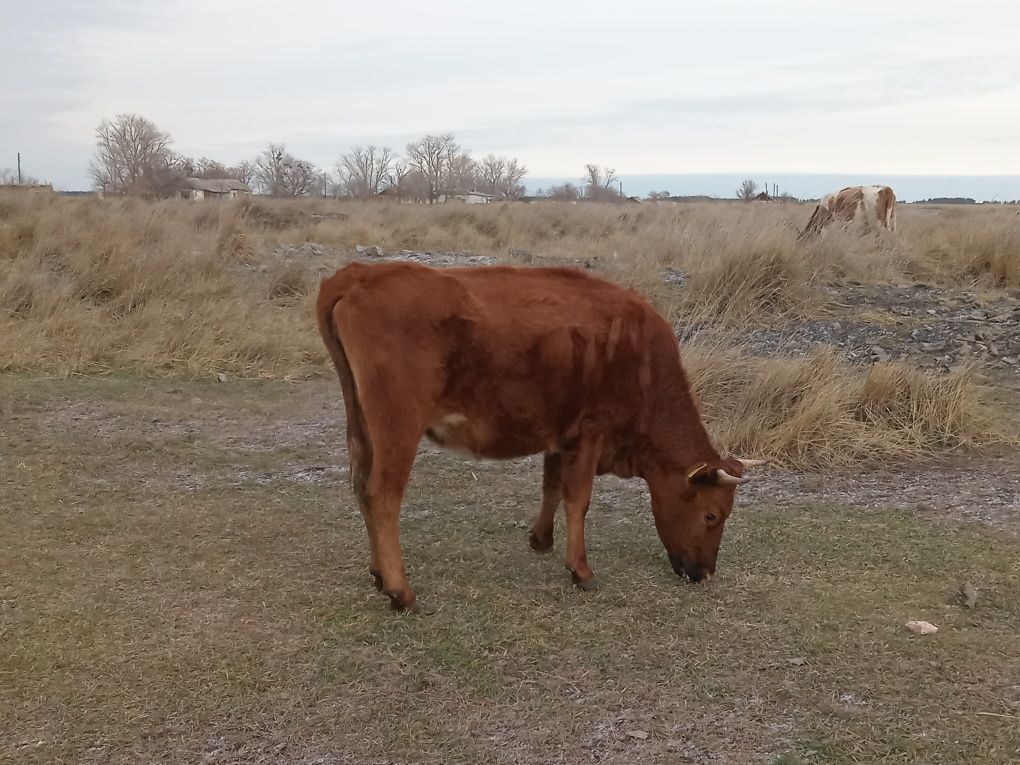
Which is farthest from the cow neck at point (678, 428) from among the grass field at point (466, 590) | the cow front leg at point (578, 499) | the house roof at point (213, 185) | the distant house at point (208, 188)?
the house roof at point (213, 185)

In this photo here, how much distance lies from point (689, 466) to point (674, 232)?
31.4 ft

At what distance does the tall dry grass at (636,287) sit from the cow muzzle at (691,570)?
2140 mm

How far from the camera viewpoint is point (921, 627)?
145 inches

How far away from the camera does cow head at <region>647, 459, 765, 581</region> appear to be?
4098mm

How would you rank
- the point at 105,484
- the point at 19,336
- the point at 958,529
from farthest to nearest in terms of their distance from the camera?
the point at 19,336 → the point at 105,484 → the point at 958,529

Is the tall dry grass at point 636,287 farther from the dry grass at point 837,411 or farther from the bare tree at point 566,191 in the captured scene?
the bare tree at point 566,191

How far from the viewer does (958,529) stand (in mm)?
4793

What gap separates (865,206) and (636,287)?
8750 millimetres

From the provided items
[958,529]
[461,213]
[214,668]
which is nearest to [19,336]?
[214,668]

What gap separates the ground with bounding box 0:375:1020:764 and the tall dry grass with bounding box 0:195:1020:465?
0.68 metres

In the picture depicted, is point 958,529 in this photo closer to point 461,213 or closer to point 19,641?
point 19,641

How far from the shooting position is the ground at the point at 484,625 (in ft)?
9.71

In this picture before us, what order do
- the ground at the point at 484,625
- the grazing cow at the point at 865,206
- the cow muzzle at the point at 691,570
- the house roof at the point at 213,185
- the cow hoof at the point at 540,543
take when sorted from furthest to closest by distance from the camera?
the house roof at the point at 213,185
the grazing cow at the point at 865,206
the cow hoof at the point at 540,543
the cow muzzle at the point at 691,570
the ground at the point at 484,625

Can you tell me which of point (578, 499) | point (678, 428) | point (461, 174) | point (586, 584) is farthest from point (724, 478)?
point (461, 174)
